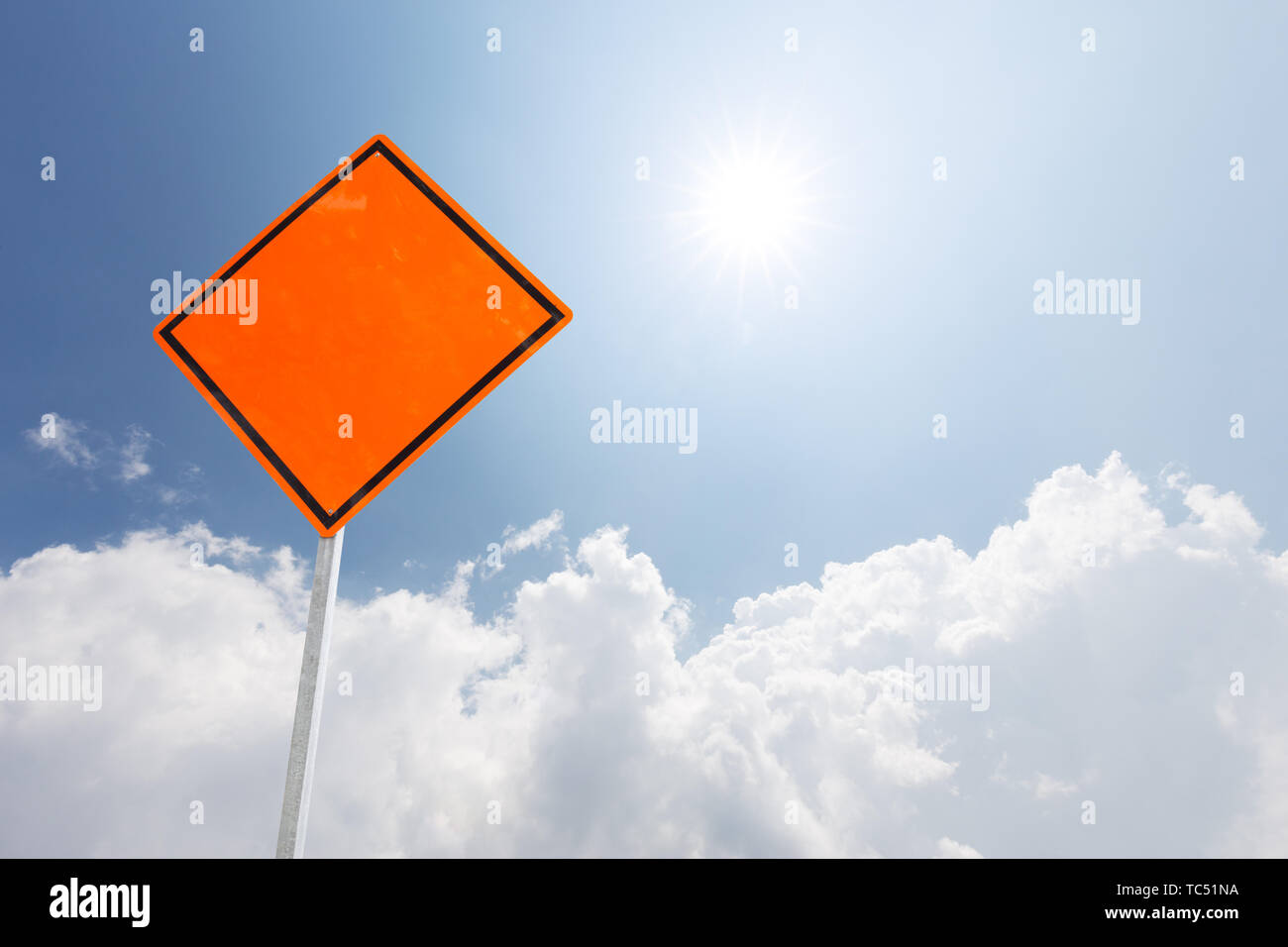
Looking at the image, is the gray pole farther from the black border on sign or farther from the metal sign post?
the black border on sign

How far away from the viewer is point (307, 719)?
74.2 inches

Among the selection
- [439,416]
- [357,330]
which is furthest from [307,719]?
[357,330]

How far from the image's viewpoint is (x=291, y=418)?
233 cm

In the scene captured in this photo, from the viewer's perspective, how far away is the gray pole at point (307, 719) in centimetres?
183

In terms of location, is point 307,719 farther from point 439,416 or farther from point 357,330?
point 357,330

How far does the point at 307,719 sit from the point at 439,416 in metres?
1.17

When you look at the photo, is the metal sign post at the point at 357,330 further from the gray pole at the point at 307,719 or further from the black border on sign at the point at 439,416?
the gray pole at the point at 307,719

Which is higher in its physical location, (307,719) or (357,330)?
(357,330)

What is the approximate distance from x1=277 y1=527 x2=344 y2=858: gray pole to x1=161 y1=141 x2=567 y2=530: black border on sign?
10.7 inches

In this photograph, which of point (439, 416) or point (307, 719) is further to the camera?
point (439, 416)
